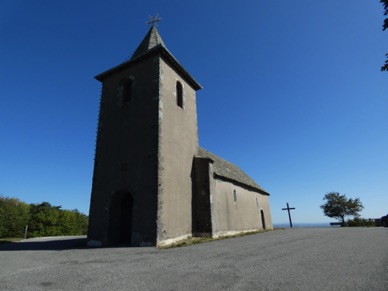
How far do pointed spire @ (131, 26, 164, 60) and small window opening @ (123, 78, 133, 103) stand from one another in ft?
6.10

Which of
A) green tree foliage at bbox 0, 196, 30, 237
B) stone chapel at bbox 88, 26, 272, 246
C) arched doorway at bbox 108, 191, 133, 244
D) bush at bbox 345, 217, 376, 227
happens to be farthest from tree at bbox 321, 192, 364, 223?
green tree foliage at bbox 0, 196, 30, 237

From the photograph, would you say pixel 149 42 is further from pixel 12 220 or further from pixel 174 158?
pixel 12 220

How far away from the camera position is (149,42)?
1688cm

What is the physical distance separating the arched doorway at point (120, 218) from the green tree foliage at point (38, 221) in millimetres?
28862

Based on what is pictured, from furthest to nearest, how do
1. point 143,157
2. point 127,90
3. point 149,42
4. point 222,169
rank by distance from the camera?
point 222,169 → point 149,42 → point 127,90 → point 143,157

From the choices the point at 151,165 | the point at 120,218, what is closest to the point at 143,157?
the point at 151,165

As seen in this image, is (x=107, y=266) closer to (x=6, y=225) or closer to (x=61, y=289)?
(x=61, y=289)

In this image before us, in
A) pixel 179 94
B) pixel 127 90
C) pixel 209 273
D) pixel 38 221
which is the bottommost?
pixel 209 273

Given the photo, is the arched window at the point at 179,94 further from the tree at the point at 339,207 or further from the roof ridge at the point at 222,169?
the tree at the point at 339,207

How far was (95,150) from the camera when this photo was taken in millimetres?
14945

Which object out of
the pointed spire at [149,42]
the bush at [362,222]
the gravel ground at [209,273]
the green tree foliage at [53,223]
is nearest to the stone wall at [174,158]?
the pointed spire at [149,42]

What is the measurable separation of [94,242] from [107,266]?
23.0 feet

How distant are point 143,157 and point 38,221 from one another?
117 ft

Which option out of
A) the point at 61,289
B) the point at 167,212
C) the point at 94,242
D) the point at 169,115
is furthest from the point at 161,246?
the point at 169,115
